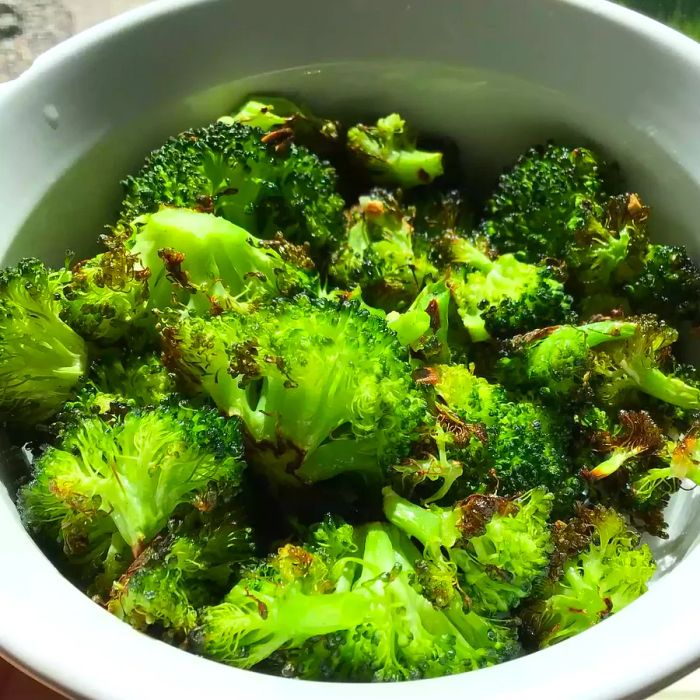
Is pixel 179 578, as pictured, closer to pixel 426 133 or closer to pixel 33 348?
pixel 33 348

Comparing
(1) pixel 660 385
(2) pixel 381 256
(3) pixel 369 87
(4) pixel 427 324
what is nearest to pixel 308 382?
(4) pixel 427 324

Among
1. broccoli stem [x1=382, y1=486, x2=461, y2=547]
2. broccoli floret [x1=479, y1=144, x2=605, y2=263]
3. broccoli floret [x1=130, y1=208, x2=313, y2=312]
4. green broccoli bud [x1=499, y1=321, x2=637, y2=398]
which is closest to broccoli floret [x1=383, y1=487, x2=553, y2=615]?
broccoli stem [x1=382, y1=486, x2=461, y2=547]

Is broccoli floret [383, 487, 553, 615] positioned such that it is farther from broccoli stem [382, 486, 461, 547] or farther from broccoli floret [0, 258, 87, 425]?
broccoli floret [0, 258, 87, 425]

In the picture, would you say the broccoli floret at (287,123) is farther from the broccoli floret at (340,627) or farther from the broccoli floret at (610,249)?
the broccoli floret at (340,627)

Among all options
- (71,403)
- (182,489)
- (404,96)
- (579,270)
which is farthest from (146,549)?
(404,96)

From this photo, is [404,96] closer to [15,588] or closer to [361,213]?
[361,213]

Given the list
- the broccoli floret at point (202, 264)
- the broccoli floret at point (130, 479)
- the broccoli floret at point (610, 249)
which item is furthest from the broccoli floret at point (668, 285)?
the broccoli floret at point (130, 479)
